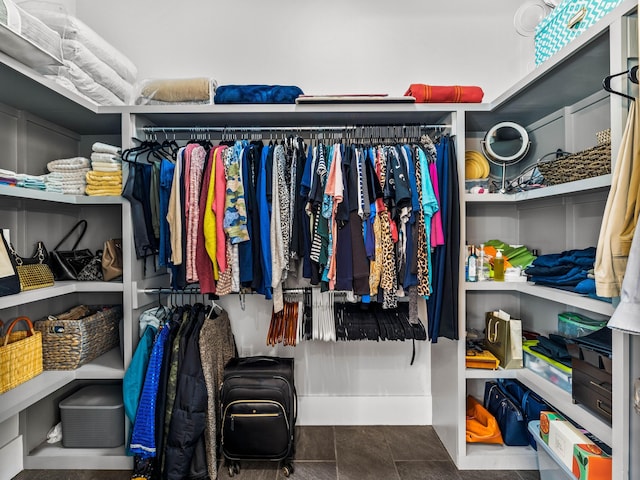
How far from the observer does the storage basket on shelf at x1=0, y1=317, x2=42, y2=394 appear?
153 cm

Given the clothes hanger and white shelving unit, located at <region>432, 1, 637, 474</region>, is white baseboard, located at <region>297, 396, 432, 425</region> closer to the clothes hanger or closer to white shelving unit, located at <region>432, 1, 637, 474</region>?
white shelving unit, located at <region>432, 1, 637, 474</region>

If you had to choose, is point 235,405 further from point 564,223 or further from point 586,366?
point 564,223

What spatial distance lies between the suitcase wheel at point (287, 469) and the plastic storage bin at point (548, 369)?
1.36 m

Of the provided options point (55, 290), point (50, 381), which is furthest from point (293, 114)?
point (50, 381)

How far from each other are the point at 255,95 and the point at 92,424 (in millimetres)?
1995

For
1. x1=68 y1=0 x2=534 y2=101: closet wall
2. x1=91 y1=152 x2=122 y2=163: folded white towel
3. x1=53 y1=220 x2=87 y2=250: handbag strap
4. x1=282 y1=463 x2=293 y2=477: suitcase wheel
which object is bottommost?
x1=282 y1=463 x2=293 y2=477: suitcase wheel

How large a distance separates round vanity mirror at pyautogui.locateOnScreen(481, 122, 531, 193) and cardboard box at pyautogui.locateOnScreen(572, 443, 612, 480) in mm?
1245

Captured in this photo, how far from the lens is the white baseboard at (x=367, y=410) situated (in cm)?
230

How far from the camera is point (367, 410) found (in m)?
2.31

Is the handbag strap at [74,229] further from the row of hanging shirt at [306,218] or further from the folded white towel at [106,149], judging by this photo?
the row of hanging shirt at [306,218]

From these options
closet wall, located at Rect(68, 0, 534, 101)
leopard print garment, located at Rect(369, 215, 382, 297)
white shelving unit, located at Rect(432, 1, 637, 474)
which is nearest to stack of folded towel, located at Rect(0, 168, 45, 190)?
closet wall, located at Rect(68, 0, 534, 101)

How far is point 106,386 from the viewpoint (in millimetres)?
2135

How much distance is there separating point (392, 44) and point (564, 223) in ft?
5.05

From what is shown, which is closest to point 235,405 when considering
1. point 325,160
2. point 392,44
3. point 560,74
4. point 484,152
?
point 325,160
